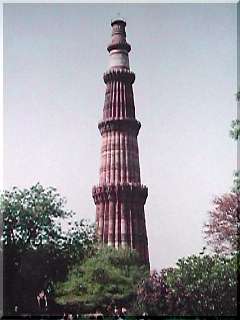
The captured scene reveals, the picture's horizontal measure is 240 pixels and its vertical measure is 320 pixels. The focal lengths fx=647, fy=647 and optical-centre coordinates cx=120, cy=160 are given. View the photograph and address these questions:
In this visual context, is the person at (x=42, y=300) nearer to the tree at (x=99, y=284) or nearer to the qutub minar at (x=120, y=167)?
the tree at (x=99, y=284)

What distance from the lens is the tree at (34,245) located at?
1380 centimetres

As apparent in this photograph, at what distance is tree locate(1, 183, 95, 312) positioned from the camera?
1380cm

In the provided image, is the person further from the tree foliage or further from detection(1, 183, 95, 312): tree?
the tree foliage

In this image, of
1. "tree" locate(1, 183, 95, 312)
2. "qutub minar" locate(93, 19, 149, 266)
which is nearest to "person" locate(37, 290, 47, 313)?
"tree" locate(1, 183, 95, 312)

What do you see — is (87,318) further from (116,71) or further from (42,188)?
(116,71)

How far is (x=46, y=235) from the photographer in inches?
570

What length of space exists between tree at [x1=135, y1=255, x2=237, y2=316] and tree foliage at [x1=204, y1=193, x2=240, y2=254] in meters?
0.55

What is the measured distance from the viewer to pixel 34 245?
46.6ft

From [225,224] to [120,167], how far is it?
4.55 meters

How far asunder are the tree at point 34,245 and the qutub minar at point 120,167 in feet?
5.50

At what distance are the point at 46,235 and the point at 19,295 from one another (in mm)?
1479

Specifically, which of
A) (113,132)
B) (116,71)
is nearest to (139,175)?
(113,132)

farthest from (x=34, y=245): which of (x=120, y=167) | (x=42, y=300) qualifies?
(x=120, y=167)

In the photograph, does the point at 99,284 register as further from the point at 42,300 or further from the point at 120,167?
the point at 120,167
